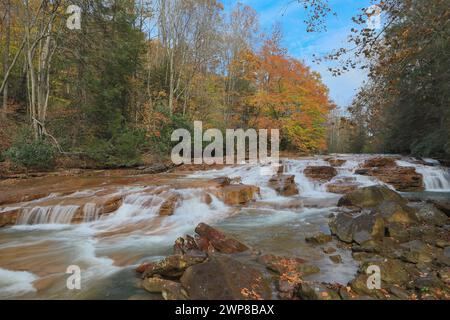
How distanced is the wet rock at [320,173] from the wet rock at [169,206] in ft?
20.4

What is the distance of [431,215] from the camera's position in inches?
249

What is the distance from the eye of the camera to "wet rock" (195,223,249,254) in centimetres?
509

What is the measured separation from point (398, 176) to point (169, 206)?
9.26m

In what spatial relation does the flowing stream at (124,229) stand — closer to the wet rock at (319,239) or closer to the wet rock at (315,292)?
the wet rock at (319,239)

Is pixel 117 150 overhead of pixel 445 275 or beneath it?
overhead

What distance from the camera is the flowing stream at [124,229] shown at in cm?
430

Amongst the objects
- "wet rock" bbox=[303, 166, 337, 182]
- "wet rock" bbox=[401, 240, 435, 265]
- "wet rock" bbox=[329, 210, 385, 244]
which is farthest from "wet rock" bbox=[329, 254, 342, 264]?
"wet rock" bbox=[303, 166, 337, 182]

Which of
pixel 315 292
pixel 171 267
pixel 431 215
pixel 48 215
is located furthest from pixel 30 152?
pixel 431 215

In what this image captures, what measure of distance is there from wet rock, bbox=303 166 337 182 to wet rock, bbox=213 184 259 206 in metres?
3.44

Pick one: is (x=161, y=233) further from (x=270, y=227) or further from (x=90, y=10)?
(x=90, y=10)

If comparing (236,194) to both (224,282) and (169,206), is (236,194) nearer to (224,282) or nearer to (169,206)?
(169,206)

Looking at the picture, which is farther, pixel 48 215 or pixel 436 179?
pixel 436 179

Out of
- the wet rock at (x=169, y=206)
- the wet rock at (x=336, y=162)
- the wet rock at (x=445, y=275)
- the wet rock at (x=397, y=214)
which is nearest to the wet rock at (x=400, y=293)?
the wet rock at (x=445, y=275)

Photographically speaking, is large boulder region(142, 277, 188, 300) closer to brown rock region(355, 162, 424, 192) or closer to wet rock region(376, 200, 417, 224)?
wet rock region(376, 200, 417, 224)
